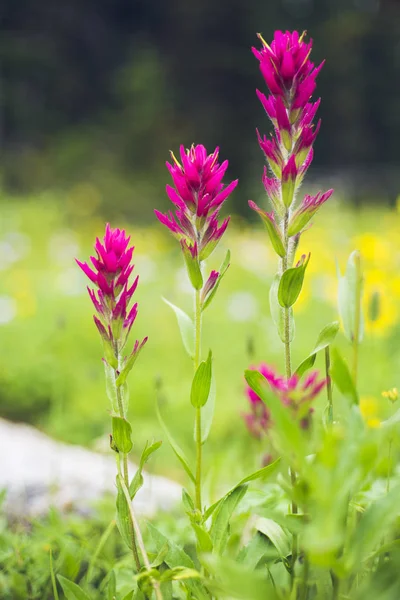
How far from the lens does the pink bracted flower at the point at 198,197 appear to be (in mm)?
759

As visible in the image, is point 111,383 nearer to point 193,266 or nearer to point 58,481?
point 193,266

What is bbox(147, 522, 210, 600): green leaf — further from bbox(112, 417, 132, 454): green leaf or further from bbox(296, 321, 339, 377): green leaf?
bbox(296, 321, 339, 377): green leaf

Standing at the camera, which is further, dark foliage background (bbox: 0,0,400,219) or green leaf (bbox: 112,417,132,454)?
dark foliage background (bbox: 0,0,400,219)

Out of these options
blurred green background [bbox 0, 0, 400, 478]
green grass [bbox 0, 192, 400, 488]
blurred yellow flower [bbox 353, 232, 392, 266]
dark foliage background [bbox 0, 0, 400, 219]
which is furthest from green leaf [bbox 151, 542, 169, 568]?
dark foliage background [bbox 0, 0, 400, 219]

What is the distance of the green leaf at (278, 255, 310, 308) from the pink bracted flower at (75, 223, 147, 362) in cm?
16

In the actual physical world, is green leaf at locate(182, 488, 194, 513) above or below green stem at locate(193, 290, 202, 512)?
below

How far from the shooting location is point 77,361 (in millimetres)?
2910

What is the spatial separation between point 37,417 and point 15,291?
0.95 metres

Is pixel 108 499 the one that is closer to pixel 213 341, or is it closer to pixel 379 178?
pixel 213 341

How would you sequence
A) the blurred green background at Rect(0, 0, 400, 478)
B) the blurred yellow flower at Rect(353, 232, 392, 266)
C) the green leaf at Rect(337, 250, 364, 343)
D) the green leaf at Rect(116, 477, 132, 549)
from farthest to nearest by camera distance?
the blurred green background at Rect(0, 0, 400, 478), the blurred yellow flower at Rect(353, 232, 392, 266), the green leaf at Rect(337, 250, 364, 343), the green leaf at Rect(116, 477, 132, 549)

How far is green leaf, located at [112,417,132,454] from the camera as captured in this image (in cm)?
75

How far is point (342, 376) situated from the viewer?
2.03 feet

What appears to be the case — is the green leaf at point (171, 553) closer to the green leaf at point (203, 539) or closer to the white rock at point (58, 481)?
the green leaf at point (203, 539)

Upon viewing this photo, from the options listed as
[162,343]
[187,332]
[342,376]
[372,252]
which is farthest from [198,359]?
[162,343]
